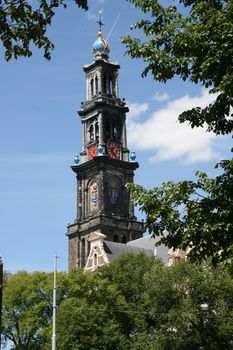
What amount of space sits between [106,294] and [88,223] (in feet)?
125

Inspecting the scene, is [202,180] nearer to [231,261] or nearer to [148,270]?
[231,261]

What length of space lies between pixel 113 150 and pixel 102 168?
4193 millimetres

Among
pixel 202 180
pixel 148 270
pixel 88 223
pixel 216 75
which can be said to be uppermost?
pixel 88 223

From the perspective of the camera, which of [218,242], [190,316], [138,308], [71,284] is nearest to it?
[218,242]

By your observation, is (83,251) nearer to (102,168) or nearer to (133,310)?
(102,168)

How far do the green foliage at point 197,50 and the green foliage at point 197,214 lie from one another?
5.44 ft

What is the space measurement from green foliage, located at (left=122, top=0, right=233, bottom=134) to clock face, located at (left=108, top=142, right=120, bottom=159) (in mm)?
76870

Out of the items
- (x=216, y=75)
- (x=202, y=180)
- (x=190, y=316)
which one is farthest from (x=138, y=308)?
(x=216, y=75)

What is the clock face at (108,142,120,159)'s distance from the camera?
312ft

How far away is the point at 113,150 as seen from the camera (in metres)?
95.5

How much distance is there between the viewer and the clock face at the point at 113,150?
9509 cm

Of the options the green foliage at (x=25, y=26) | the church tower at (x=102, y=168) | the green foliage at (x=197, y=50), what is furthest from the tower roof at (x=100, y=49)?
the green foliage at (x=25, y=26)

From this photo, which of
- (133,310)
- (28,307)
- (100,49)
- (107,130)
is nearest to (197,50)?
(133,310)

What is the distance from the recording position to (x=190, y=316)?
46.8m
